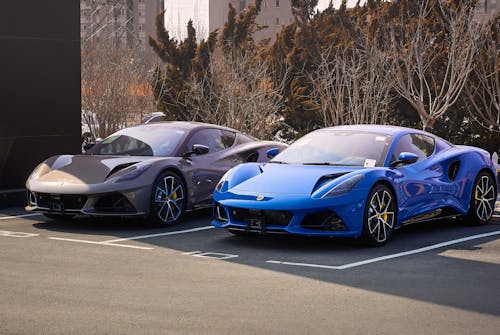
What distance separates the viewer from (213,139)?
42.8 feet

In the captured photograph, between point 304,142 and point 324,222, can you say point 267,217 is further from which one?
point 304,142

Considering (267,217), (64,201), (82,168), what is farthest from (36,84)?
(267,217)

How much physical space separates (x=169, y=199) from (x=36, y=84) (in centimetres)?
445

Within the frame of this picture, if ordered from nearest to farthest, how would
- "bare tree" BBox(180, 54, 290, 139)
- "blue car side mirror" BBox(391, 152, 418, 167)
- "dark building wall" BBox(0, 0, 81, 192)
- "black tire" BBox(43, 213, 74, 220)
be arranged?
1. "blue car side mirror" BBox(391, 152, 418, 167)
2. "black tire" BBox(43, 213, 74, 220)
3. "dark building wall" BBox(0, 0, 81, 192)
4. "bare tree" BBox(180, 54, 290, 139)

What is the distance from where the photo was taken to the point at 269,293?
7.45 m

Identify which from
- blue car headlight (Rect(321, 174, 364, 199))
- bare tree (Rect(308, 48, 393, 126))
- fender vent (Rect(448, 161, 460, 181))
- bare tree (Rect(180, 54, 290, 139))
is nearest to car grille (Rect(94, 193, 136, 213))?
blue car headlight (Rect(321, 174, 364, 199))

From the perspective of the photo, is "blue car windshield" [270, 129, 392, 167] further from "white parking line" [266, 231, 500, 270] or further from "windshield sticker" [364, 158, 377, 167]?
"white parking line" [266, 231, 500, 270]

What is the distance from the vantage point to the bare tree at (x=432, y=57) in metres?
23.5

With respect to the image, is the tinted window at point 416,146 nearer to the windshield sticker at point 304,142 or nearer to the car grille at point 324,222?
the windshield sticker at point 304,142

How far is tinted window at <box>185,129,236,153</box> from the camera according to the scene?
12.7 metres

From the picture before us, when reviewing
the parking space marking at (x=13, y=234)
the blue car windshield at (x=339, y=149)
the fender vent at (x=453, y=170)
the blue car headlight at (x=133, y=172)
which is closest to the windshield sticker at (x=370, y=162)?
the blue car windshield at (x=339, y=149)

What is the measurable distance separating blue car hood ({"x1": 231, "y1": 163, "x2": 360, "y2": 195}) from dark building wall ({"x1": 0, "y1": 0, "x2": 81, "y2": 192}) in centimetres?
570

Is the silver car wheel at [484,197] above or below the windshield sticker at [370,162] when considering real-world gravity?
below

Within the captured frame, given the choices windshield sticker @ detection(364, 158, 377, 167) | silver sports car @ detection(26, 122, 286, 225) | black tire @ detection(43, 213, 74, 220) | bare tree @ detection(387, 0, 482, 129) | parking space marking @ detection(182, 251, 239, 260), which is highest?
bare tree @ detection(387, 0, 482, 129)
